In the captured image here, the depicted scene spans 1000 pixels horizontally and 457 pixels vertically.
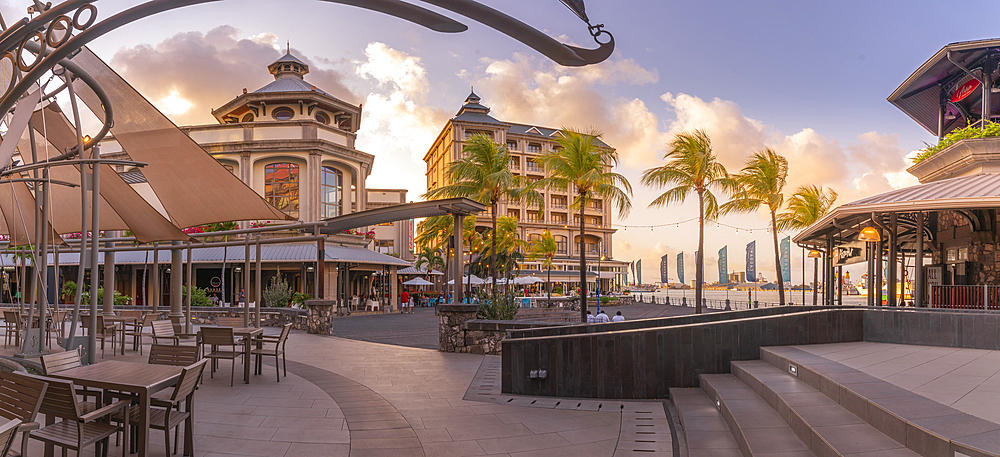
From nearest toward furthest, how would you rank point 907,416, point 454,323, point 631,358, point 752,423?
point 907,416 → point 752,423 → point 631,358 → point 454,323

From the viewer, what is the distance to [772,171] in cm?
2555

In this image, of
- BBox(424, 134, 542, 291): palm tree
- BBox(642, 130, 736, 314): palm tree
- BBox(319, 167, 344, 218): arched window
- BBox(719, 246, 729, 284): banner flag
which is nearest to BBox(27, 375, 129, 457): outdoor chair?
BBox(424, 134, 542, 291): palm tree

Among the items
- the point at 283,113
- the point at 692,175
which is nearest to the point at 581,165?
the point at 692,175

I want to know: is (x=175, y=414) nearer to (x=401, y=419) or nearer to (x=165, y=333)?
(x=401, y=419)

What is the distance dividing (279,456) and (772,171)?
25.0 metres

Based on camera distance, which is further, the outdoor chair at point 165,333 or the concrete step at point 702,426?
the outdoor chair at point 165,333

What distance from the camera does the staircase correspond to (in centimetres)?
362

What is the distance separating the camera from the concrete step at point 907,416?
130 inches

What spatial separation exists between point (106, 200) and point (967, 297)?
17.2 metres

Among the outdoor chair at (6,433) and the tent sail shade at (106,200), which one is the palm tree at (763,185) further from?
the outdoor chair at (6,433)

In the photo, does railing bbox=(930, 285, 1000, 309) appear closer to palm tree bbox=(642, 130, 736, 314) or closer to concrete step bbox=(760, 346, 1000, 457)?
concrete step bbox=(760, 346, 1000, 457)

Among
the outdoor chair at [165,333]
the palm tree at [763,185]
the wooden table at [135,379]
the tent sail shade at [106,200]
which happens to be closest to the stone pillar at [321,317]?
the tent sail shade at [106,200]

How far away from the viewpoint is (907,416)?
3.90 meters

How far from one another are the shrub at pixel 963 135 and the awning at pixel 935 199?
11.5ft
